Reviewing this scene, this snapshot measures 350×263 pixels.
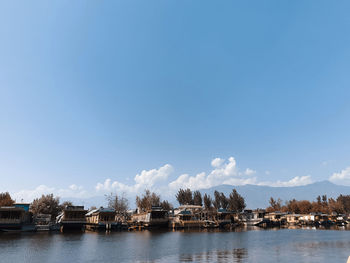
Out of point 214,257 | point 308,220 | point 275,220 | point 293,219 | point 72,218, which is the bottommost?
point 293,219

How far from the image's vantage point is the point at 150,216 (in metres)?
83.7

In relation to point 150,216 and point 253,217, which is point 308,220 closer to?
point 253,217

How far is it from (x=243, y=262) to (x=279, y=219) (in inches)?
4311

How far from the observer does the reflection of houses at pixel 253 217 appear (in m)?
118

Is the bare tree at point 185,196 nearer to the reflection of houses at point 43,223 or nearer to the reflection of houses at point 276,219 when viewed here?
the reflection of houses at point 276,219

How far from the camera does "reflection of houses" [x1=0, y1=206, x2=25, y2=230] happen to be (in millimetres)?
60562

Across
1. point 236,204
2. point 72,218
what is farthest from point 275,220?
point 72,218

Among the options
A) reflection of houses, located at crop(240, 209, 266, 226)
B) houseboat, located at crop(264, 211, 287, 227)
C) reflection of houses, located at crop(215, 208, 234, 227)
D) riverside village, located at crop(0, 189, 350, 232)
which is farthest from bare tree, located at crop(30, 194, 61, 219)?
houseboat, located at crop(264, 211, 287, 227)

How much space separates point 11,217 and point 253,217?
4621 inches

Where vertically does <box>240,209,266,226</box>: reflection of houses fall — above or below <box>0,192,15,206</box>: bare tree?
below

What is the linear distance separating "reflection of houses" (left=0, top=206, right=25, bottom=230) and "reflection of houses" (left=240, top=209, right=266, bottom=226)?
97.0 m

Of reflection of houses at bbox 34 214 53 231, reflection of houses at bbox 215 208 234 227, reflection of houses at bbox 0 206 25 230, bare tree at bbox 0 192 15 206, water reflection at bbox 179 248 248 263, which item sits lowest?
reflection of houses at bbox 215 208 234 227

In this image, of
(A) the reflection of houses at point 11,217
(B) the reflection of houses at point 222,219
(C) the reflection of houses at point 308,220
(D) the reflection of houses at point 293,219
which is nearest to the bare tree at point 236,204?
(D) the reflection of houses at point 293,219

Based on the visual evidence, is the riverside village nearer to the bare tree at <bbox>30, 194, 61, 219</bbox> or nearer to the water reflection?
A: the bare tree at <bbox>30, 194, 61, 219</bbox>
